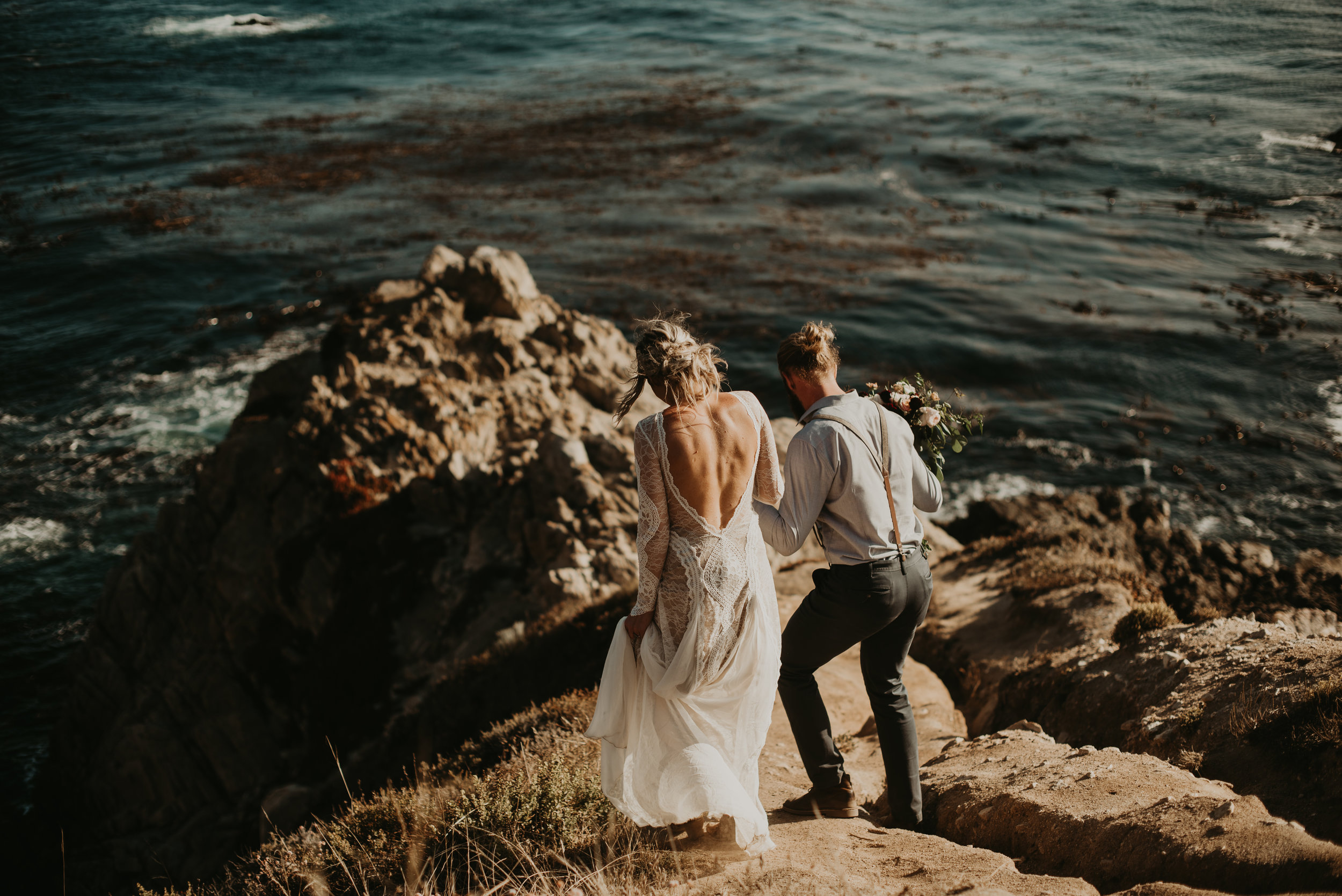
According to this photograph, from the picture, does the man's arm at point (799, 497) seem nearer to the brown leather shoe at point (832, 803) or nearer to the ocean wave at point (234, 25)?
the brown leather shoe at point (832, 803)

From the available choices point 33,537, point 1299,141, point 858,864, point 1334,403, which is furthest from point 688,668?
point 1299,141

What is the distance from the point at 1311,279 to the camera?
2808cm

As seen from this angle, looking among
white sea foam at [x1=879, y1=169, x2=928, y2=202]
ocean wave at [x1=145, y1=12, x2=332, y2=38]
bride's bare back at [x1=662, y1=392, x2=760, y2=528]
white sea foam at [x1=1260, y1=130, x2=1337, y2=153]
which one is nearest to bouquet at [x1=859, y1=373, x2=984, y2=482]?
bride's bare back at [x1=662, y1=392, x2=760, y2=528]

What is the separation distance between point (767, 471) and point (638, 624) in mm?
1100

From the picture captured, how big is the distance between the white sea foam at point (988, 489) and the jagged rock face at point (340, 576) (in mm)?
8663

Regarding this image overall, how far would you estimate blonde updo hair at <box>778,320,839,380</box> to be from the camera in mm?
4211

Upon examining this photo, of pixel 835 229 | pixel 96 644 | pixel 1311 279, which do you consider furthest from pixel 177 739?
pixel 1311 279

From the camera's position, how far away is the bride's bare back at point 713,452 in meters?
3.98

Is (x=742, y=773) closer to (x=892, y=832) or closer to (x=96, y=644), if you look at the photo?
(x=892, y=832)

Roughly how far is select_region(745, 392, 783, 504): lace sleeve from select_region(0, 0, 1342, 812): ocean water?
53.4 feet

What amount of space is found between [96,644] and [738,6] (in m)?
82.0

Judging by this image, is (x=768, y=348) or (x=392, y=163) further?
(x=392, y=163)

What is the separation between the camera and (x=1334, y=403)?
2172 cm

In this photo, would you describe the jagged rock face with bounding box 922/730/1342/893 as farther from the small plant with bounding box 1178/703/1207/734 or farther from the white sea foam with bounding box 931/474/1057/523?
the white sea foam with bounding box 931/474/1057/523
